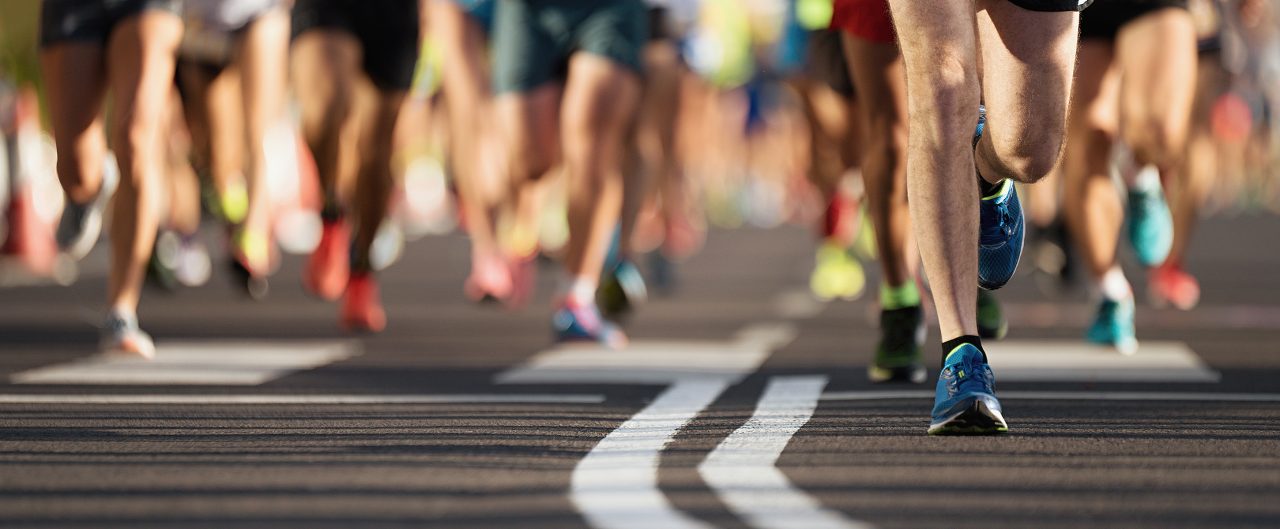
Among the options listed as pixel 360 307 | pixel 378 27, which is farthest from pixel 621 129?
pixel 360 307

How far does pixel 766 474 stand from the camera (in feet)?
14.9

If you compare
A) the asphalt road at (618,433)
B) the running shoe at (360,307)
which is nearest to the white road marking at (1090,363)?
the asphalt road at (618,433)

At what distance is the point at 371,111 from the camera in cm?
1002

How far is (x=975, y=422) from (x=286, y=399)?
1.97 m

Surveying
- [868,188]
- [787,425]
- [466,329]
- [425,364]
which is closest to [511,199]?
[466,329]

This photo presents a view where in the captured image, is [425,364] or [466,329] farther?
[466,329]

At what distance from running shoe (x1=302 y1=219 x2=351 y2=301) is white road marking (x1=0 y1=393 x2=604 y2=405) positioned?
4285mm

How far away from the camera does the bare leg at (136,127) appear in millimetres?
7949

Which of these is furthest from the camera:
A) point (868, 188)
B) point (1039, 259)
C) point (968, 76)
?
point (1039, 259)

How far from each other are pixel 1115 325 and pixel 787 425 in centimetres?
317

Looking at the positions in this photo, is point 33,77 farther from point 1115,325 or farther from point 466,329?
point 1115,325

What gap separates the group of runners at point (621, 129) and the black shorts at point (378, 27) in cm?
1

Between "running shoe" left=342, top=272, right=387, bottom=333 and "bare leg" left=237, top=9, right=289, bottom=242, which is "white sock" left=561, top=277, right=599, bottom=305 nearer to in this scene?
"running shoe" left=342, top=272, right=387, bottom=333

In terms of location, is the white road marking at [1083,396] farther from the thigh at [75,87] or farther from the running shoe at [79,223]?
the running shoe at [79,223]
